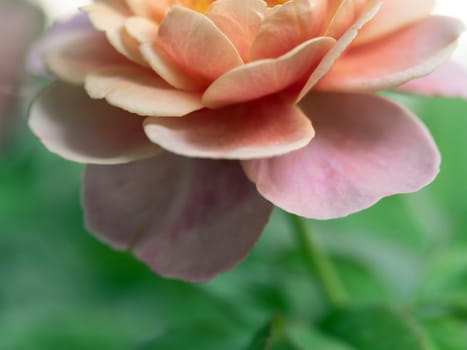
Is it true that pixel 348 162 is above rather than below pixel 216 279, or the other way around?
above

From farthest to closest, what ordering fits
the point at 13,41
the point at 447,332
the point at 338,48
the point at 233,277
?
the point at 13,41
the point at 233,277
the point at 447,332
the point at 338,48

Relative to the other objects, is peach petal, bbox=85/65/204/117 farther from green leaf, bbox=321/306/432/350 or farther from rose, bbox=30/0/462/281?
green leaf, bbox=321/306/432/350

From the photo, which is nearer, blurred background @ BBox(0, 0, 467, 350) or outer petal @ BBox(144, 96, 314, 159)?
outer petal @ BBox(144, 96, 314, 159)

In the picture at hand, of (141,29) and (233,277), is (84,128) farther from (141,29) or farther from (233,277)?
(233,277)

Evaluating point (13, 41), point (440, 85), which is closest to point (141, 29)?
point (440, 85)

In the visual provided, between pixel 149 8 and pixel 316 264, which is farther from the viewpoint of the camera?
pixel 316 264

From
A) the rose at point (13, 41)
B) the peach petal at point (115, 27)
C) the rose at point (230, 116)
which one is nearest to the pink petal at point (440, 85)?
the rose at point (230, 116)

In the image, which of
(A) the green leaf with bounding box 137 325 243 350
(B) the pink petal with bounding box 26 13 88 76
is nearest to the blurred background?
(A) the green leaf with bounding box 137 325 243 350
